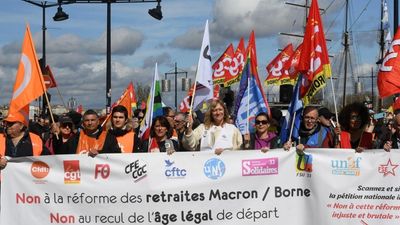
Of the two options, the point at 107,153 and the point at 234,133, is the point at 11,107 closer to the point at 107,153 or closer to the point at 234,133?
the point at 107,153

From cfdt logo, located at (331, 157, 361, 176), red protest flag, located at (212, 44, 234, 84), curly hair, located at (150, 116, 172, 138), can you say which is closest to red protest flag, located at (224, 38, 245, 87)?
red protest flag, located at (212, 44, 234, 84)

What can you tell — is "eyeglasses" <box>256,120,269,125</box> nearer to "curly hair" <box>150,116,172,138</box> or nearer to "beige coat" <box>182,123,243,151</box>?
"beige coat" <box>182,123,243,151</box>

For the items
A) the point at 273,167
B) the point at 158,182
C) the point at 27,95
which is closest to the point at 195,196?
the point at 158,182

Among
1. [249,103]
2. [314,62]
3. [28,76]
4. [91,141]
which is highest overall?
[314,62]

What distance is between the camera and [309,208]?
22.4 ft

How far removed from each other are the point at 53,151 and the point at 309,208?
11.2ft

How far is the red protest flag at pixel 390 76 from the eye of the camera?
7848 millimetres

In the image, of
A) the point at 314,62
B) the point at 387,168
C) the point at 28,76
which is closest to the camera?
the point at 387,168

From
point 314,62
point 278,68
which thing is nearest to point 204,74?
point 314,62

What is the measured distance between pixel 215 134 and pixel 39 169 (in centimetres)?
200

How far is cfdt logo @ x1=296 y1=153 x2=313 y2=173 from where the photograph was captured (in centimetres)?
686

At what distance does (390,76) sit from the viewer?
789 cm

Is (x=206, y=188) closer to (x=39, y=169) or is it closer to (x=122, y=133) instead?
(x=122, y=133)

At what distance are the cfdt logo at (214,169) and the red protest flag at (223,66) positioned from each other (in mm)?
10664
